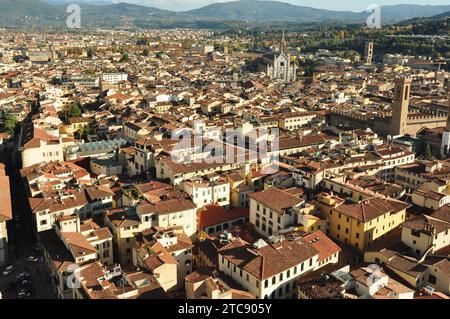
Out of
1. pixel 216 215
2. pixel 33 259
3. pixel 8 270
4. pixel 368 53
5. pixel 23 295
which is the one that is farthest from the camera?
pixel 368 53

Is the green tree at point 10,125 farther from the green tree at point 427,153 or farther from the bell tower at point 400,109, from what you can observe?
the green tree at point 427,153

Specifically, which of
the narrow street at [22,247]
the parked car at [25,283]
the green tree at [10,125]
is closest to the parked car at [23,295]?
Result: the narrow street at [22,247]

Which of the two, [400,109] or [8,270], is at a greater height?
[400,109]

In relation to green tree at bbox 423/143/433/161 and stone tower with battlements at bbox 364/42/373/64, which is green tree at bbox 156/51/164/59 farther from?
green tree at bbox 423/143/433/161

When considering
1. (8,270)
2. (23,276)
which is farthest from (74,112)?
(23,276)

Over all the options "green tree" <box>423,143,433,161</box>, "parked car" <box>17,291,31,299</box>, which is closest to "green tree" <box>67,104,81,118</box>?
"parked car" <box>17,291,31,299</box>

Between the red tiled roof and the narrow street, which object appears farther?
the red tiled roof

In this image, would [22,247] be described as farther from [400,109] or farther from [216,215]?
[400,109]
